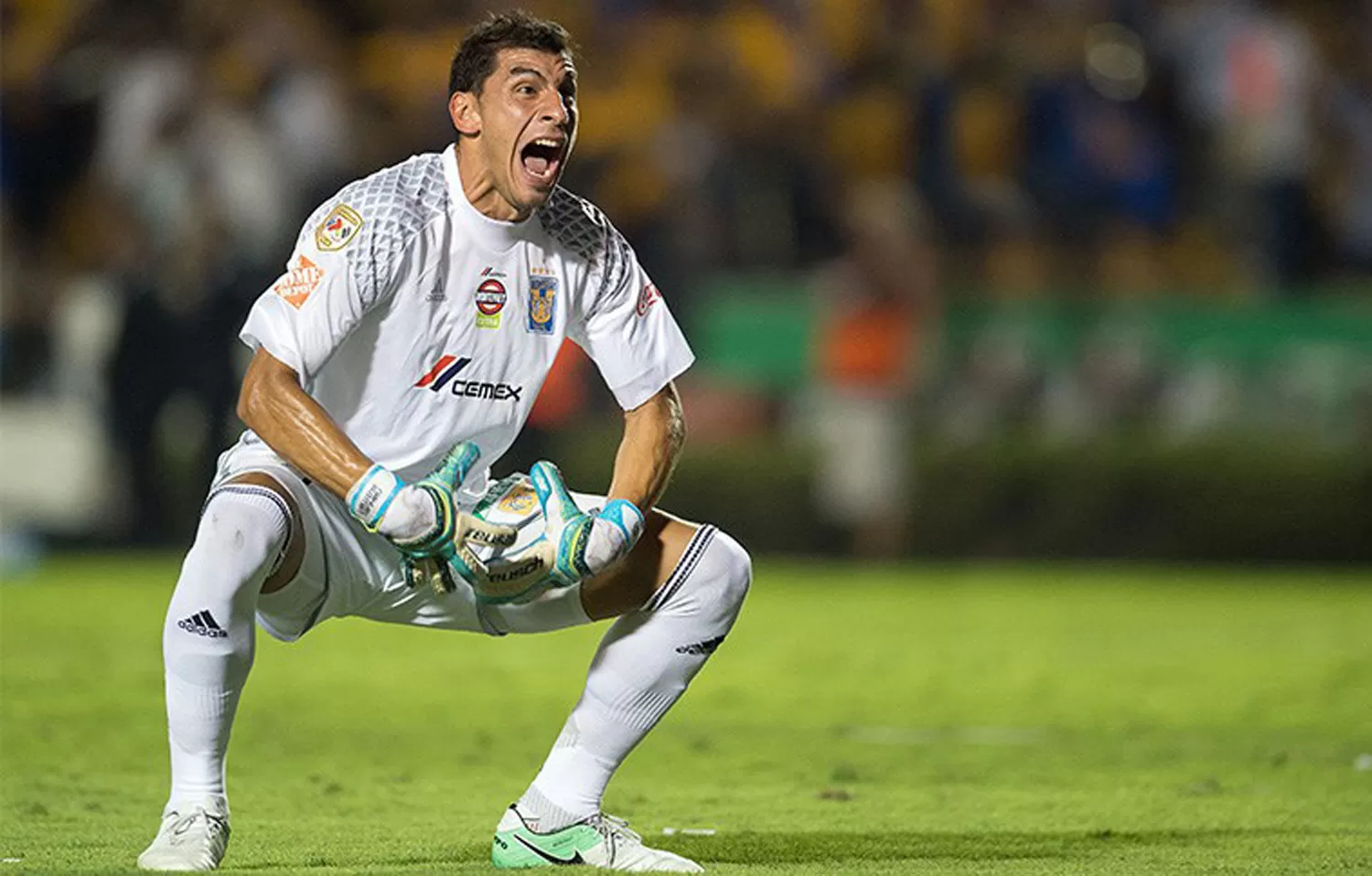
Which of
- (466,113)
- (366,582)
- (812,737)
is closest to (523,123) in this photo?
(466,113)

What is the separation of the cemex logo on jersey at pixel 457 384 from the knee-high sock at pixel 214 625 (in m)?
0.59

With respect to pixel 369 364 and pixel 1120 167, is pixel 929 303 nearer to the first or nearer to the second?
pixel 1120 167

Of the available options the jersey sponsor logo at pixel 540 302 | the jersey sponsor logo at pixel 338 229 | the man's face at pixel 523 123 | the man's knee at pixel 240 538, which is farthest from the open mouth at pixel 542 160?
the man's knee at pixel 240 538

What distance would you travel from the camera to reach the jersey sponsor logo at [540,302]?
6.21 meters

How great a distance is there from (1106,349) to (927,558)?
2084 millimetres

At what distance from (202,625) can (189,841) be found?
1.62 feet

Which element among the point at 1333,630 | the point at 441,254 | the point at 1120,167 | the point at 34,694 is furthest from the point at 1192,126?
the point at 441,254

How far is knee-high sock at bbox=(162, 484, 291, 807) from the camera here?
5543 mm

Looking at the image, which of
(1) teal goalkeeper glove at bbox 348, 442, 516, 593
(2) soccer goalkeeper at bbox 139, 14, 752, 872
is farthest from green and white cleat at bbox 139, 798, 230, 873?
(1) teal goalkeeper glove at bbox 348, 442, 516, 593

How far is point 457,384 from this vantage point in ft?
20.1

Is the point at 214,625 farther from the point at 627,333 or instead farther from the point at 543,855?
the point at 627,333

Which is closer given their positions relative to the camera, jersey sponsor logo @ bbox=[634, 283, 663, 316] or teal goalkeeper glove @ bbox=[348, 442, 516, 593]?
teal goalkeeper glove @ bbox=[348, 442, 516, 593]

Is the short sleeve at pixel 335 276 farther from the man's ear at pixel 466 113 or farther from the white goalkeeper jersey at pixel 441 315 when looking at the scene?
the man's ear at pixel 466 113

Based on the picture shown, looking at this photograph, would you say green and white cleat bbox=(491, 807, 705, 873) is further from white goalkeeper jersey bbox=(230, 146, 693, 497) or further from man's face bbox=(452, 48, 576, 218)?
man's face bbox=(452, 48, 576, 218)
